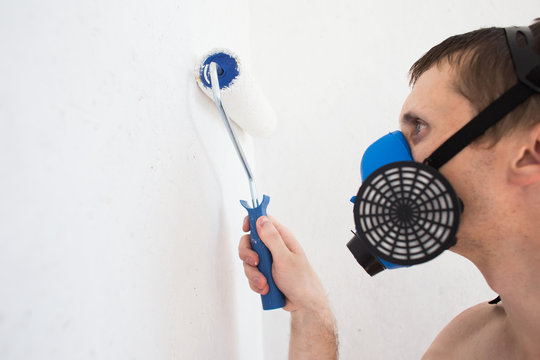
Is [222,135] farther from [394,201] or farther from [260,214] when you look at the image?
[394,201]

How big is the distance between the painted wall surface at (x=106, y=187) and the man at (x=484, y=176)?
16cm

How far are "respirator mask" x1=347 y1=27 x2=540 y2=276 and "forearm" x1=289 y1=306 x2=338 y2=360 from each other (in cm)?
28

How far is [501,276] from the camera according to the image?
64 centimetres

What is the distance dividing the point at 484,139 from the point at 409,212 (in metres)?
0.17

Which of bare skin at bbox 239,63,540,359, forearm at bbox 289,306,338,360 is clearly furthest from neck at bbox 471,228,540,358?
forearm at bbox 289,306,338,360

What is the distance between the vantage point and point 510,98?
0.53 m

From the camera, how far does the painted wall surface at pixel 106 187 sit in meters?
0.30

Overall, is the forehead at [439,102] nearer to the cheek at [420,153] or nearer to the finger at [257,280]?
the cheek at [420,153]

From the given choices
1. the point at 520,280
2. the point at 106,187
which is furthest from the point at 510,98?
the point at 106,187

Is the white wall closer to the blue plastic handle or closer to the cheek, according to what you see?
the blue plastic handle

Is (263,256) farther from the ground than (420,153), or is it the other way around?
(420,153)

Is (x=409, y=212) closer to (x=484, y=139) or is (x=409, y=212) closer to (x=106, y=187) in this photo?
(x=484, y=139)

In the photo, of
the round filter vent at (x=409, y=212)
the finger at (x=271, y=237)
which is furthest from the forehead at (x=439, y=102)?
the finger at (x=271, y=237)

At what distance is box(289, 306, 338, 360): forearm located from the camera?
30.0 inches
